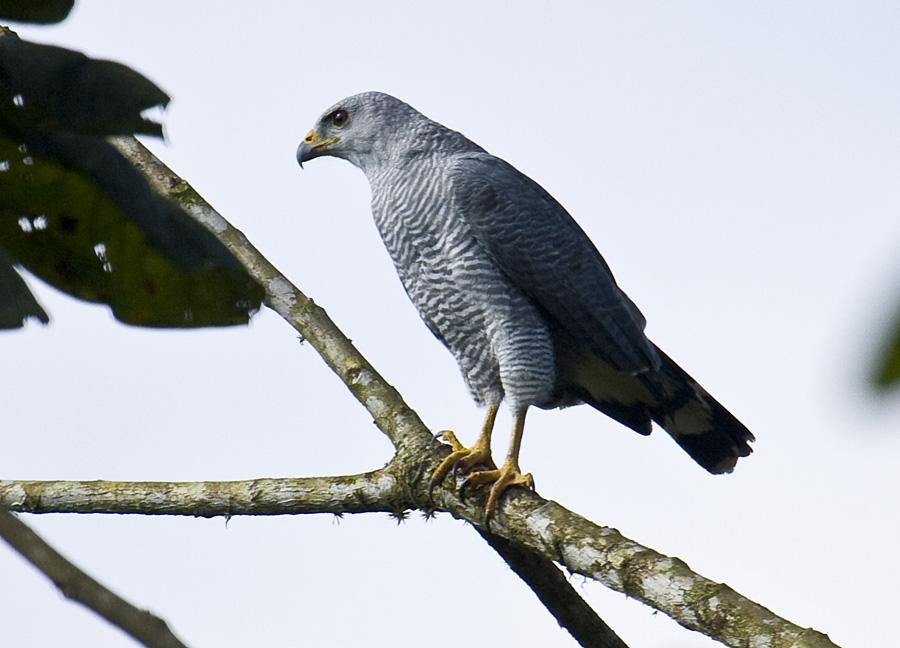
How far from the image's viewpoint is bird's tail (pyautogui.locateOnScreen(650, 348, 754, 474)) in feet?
18.1

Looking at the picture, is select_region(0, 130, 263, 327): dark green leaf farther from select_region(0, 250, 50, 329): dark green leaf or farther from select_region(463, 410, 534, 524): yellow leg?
select_region(463, 410, 534, 524): yellow leg

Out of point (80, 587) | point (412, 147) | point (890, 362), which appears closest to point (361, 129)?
point (412, 147)

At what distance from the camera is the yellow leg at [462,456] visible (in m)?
4.65

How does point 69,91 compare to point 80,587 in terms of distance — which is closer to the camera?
point 80,587

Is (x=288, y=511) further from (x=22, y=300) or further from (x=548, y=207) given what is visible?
(x=22, y=300)

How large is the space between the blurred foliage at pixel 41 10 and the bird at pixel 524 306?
380 cm

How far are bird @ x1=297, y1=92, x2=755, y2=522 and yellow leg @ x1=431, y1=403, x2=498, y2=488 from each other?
0.02 meters

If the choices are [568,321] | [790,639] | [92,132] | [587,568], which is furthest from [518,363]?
[92,132]

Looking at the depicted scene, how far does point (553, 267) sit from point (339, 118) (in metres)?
1.69

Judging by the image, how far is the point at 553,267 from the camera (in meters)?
5.44

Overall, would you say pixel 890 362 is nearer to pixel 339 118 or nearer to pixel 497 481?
pixel 497 481

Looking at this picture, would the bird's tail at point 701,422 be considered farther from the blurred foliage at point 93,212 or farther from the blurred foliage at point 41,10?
the blurred foliage at point 41,10

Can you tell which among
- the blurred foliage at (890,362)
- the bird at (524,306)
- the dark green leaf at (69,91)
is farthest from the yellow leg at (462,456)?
the blurred foliage at (890,362)

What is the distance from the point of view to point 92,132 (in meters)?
1.46
